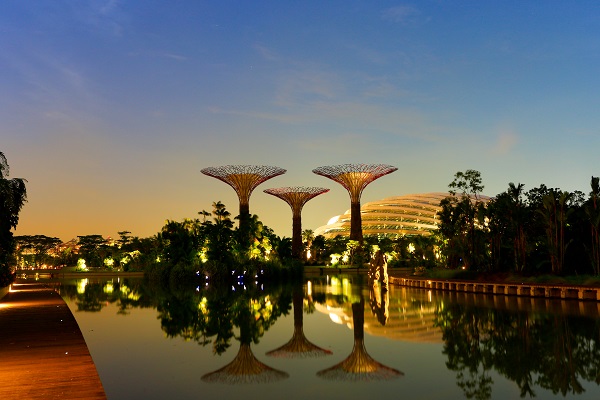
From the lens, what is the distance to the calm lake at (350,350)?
13.1 metres

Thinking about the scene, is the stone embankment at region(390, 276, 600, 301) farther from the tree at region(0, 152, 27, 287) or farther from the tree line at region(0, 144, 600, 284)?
the tree at region(0, 152, 27, 287)

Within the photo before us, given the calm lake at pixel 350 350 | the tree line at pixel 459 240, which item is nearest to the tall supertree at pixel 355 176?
the tree line at pixel 459 240

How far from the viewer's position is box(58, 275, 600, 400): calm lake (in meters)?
13.1

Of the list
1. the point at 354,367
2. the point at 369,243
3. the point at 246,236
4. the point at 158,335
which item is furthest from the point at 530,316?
the point at 369,243

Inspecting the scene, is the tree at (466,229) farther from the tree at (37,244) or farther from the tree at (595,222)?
the tree at (37,244)

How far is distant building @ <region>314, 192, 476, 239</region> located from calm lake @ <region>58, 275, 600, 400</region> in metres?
112

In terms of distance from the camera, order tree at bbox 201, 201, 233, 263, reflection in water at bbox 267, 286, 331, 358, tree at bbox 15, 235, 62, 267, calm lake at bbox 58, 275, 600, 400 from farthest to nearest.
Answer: tree at bbox 15, 235, 62, 267 < tree at bbox 201, 201, 233, 263 < reflection in water at bbox 267, 286, 331, 358 < calm lake at bbox 58, 275, 600, 400

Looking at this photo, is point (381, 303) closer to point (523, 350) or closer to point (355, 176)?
point (523, 350)

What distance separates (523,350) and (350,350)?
4.74 metres

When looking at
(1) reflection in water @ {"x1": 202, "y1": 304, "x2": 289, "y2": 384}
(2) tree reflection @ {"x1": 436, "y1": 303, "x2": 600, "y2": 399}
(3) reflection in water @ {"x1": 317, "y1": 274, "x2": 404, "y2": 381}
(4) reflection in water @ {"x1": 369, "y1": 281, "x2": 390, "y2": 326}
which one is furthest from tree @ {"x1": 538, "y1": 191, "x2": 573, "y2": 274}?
(1) reflection in water @ {"x1": 202, "y1": 304, "x2": 289, "y2": 384}

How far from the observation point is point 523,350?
17.2m

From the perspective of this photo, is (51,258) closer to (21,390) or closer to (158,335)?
(158,335)

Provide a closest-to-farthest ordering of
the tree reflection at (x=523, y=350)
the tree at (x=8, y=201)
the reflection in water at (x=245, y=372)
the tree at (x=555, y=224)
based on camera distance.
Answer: the tree reflection at (x=523, y=350) < the reflection in water at (x=245, y=372) < the tree at (x=8, y=201) < the tree at (x=555, y=224)

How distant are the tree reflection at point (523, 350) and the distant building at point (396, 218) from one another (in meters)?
116
